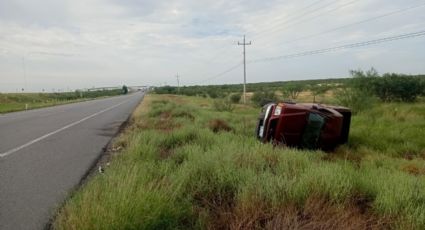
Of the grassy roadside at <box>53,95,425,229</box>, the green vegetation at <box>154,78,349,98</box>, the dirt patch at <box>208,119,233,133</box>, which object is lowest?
the green vegetation at <box>154,78,349,98</box>

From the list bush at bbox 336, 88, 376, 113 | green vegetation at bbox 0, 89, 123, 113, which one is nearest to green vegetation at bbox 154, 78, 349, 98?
bush at bbox 336, 88, 376, 113

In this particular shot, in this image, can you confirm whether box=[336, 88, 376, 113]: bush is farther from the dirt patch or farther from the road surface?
the road surface

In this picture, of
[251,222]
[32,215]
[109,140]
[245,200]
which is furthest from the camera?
[109,140]

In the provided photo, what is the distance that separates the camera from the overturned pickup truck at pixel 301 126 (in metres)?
10.0

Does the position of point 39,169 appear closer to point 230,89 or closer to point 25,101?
point 25,101

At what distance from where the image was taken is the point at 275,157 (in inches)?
299

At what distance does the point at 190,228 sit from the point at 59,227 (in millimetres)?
1336

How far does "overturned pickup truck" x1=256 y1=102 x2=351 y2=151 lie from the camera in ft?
32.9

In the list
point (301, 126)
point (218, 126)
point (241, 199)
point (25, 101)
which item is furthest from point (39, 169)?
point (25, 101)

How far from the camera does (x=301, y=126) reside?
396 inches

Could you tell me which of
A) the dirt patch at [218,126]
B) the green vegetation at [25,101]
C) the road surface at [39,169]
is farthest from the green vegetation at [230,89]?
the road surface at [39,169]

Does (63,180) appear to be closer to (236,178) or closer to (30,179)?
(30,179)

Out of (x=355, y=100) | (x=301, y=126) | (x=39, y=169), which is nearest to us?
(x=39, y=169)

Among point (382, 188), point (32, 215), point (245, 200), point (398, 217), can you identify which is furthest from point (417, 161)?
point (32, 215)
